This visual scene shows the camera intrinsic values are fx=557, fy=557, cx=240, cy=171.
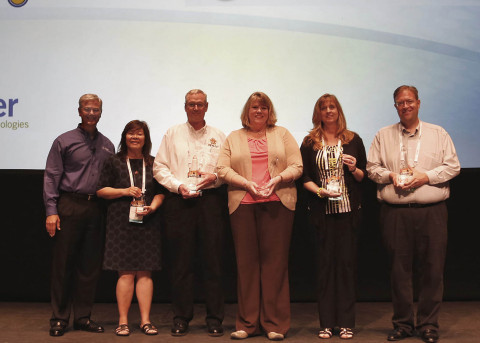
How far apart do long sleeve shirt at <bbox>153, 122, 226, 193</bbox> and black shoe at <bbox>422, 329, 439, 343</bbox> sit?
1.54m

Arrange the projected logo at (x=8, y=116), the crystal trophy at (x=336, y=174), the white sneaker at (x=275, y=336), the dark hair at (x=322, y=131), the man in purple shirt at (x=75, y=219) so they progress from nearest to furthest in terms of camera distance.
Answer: the crystal trophy at (x=336, y=174), the white sneaker at (x=275, y=336), the dark hair at (x=322, y=131), the man in purple shirt at (x=75, y=219), the projected logo at (x=8, y=116)

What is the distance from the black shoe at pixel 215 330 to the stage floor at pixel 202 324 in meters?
0.04

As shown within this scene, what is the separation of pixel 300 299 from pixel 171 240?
1550 mm

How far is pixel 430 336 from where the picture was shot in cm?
330

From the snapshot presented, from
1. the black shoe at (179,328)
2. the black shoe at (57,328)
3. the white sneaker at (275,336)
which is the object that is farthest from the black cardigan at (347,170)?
the black shoe at (57,328)

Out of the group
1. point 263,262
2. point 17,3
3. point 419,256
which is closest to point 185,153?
point 263,262

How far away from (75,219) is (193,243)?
777mm

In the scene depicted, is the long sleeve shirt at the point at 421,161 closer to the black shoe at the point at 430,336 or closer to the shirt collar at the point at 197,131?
the black shoe at the point at 430,336

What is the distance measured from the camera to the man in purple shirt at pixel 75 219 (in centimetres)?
357

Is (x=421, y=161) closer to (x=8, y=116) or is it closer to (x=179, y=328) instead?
(x=179, y=328)

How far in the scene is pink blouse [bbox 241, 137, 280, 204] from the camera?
342 cm

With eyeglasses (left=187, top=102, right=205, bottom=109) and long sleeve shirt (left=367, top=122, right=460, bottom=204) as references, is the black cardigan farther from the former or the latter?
eyeglasses (left=187, top=102, right=205, bottom=109)

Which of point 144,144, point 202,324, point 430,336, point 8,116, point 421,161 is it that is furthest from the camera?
point 8,116

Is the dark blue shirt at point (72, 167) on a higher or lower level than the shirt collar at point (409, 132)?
lower
